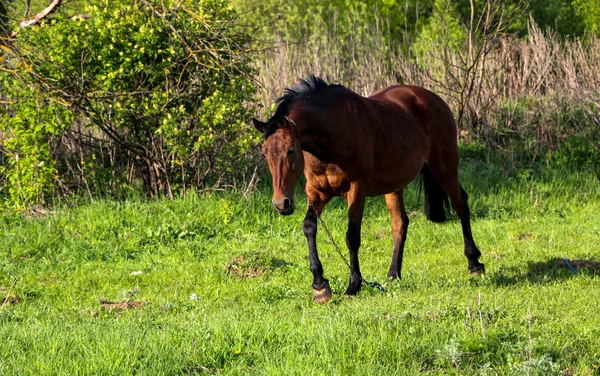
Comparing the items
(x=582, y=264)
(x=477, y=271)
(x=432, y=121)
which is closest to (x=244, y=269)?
(x=477, y=271)

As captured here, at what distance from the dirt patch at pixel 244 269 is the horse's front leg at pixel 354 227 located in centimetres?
140

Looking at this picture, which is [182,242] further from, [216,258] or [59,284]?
[59,284]

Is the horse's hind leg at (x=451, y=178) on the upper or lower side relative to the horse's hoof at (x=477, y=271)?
upper

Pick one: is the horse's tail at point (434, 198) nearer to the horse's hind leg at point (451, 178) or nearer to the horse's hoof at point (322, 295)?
the horse's hind leg at point (451, 178)

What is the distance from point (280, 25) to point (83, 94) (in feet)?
75.7

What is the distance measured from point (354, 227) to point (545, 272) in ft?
6.89

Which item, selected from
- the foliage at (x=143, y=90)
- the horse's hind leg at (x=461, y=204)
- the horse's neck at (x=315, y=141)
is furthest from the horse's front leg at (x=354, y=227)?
the foliage at (x=143, y=90)

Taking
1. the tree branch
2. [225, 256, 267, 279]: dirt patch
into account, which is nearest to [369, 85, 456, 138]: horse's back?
[225, 256, 267, 279]: dirt patch

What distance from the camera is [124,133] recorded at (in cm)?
1179

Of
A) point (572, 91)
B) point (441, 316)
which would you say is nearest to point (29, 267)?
point (441, 316)

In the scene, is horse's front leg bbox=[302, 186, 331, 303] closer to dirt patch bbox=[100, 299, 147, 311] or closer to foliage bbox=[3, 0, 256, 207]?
dirt patch bbox=[100, 299, 147, 311]

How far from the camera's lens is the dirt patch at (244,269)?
8.68 m

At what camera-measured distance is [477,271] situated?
866 cm

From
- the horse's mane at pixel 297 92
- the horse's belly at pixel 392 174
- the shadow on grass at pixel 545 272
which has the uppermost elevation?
the horse's mane at pixel 297 92
